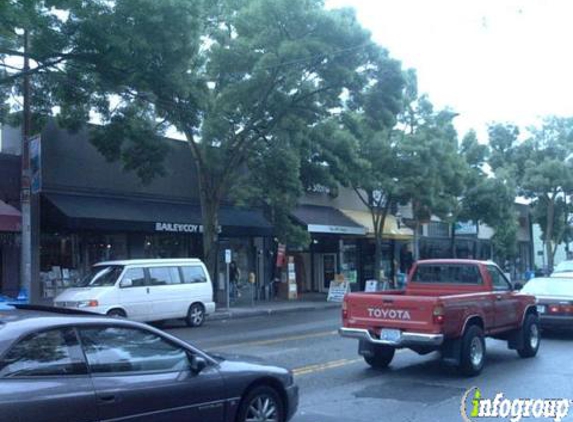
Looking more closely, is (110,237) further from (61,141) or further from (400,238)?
(400,238)

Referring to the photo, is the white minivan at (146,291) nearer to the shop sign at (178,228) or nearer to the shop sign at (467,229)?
the shop sign at (178,228)

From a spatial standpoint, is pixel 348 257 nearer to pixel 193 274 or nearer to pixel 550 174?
pixel 550 174

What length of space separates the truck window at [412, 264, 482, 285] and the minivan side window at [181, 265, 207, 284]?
8.30 metres

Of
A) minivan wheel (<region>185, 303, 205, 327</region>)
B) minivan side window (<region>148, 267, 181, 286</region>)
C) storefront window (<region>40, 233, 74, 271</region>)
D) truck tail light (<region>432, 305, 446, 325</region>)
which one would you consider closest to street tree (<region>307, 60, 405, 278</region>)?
minivan side window (<region>148, 267, 181, 286</region>)

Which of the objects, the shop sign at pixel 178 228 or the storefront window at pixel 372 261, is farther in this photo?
the storefront window at pixel 372 261

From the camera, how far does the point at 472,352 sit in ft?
34.1

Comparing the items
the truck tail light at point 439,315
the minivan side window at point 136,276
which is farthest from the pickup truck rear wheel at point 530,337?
the minivan side window at point 136,276

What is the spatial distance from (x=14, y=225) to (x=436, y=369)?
13259 mm

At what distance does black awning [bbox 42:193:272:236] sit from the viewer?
2097cm

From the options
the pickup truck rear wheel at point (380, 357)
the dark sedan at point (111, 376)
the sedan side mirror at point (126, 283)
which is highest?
the sedan side mirror at point (126, 283)

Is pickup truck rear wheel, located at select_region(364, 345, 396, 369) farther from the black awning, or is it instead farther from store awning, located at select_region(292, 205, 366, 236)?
store awning, located at select_region(292, 205, 366, 236)

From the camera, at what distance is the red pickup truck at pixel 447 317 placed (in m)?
9.96

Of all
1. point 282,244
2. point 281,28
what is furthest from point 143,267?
point 282,244

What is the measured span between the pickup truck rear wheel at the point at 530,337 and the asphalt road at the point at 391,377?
0.16m
